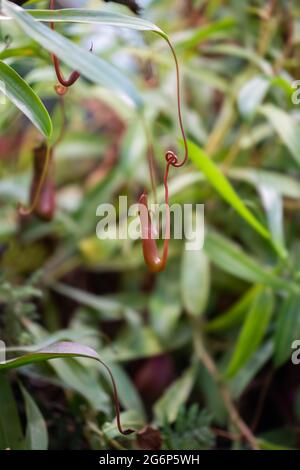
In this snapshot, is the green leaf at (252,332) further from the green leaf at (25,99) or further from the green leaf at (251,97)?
the green leaf at (25,99)

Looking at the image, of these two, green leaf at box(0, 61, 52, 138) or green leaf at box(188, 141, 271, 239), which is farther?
green leaf at box(188, 141, 271, 239)

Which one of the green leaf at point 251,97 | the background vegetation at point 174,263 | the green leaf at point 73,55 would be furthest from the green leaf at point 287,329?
the green leaf at point 73,55

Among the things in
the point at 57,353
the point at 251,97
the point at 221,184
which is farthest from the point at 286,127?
the point at 57,353

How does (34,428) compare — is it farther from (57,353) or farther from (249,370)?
(249,370)

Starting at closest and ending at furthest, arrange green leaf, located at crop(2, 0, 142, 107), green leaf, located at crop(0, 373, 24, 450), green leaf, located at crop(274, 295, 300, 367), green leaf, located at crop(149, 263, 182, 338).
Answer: green leaf, located at crop(2, 0, 142, 107) < green leaf, located at crop(0, 373, 24, 450) < green leaf, located at crop(274, 295, 300, 367) < green leaf, located at crop(149, 263, 182, 338)

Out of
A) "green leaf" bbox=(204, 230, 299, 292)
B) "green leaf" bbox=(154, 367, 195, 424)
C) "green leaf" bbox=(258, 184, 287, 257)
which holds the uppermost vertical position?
"green leaf" bbox=(258, 184, 287, 257)

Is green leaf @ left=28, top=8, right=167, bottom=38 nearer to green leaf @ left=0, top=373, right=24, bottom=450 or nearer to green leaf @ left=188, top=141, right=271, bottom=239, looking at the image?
green leaf @ left=188, top=141, right=271, bottom=239

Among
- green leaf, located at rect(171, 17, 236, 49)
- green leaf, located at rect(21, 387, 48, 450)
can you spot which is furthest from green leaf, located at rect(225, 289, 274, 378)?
green leaf, located at rect(171, 17, 236, 49)
